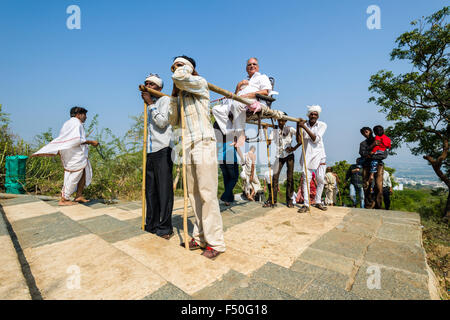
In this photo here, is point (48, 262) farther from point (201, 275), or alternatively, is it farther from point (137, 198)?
point (137, 198)

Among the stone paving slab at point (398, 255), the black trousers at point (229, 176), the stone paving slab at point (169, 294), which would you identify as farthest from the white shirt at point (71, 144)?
the stone paving slab at point (398, 255)

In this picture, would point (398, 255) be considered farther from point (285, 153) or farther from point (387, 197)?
point (387, 197)

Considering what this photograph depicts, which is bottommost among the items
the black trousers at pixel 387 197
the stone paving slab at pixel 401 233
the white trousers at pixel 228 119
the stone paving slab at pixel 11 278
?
the black trousers at pixel 387 197

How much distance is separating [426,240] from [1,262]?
18.0ft

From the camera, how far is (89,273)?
1.48m

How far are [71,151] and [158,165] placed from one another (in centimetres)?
292

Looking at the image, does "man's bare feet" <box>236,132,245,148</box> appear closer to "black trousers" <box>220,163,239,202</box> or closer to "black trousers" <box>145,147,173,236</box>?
"black trousers" <box>220,163,239,202</box>

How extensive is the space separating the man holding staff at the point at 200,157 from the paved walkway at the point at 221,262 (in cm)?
32

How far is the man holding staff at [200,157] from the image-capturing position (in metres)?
2.21

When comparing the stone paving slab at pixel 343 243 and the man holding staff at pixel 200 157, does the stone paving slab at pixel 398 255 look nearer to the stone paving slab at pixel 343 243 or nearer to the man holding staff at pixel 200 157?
the stone paving slab at pixel 343 243

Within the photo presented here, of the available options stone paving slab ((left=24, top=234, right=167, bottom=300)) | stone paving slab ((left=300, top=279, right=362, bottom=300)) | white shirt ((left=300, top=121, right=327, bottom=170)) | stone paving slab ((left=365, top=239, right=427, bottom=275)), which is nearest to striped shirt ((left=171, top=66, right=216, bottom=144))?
stone paving slab ((left=24, top=234, right=167, bottom=300))

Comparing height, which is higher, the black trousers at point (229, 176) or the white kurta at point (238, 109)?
the white kurta at point (238, 109)

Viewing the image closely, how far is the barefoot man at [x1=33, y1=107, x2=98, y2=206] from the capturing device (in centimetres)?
430

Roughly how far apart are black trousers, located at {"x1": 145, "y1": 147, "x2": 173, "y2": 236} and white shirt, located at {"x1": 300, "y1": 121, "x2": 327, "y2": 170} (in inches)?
126
